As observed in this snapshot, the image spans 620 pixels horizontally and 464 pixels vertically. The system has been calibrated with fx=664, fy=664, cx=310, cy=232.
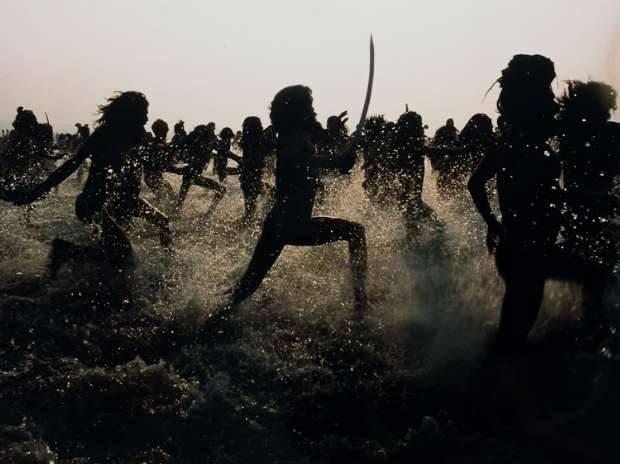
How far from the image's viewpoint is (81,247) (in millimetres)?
6734

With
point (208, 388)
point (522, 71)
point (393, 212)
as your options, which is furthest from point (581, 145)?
point (393, 212)

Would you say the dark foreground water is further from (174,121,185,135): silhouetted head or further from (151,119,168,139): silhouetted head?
(174,121,185,135): silhouetted head

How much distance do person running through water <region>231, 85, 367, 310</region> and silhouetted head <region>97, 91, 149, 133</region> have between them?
1.71 m

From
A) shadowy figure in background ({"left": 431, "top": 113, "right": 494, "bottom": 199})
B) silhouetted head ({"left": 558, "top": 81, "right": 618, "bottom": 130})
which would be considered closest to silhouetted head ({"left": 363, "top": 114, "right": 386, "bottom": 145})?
shadowy figure in background ({"left": 431, "top": 113, "right": 494, "bottom": 199})

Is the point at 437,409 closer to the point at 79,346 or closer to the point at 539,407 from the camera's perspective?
the point at 539,407

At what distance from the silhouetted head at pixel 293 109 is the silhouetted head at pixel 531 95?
6.23 feet

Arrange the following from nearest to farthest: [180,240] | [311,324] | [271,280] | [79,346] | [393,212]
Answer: [79,346], [311,324], [271,280], [180,240], [393,212]

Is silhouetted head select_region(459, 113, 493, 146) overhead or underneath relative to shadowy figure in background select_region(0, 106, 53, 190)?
overhead

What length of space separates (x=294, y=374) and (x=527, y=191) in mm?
2157

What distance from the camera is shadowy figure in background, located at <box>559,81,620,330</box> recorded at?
4.76 meters

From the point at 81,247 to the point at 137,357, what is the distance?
1.95 meters

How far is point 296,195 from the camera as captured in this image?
230 inches

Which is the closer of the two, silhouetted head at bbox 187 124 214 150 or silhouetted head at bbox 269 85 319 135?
silhouetted head at bbox 269 85 319 135

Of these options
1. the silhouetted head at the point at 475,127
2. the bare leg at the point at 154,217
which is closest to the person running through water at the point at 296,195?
the bare leg at the point at 154,217
